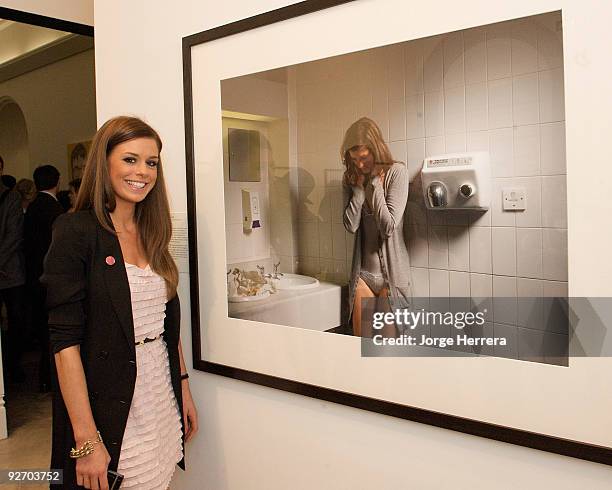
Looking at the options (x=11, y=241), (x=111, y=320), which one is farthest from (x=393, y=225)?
(x=11, y=241)

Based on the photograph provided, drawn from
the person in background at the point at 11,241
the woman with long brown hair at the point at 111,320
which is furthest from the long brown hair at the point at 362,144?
the person in background at the point at 11,241

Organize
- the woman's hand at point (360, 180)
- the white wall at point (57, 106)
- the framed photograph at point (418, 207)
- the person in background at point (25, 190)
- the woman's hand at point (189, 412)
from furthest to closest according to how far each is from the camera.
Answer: the white wall at point (57, 106), the person in background at point (25, 190), the woman's hand at point (189, 412), the woman's hand at point (360, 180), the framed photograph at point (418, 207)

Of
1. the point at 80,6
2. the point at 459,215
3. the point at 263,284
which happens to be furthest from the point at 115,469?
the point at 80,6

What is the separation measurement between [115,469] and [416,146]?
118cm

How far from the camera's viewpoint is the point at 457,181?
124cm

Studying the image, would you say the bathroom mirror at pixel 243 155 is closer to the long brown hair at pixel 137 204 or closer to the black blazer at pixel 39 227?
the long brown hair at pixel 137 204

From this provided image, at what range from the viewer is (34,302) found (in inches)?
182

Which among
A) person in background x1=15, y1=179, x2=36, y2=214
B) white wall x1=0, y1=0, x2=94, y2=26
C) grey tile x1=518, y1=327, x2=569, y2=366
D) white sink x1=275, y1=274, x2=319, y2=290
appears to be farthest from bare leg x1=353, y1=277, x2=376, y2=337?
person in background x1=15, y1=179, x2=36, y2=214

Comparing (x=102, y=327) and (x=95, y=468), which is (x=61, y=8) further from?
(x=95, y=468)

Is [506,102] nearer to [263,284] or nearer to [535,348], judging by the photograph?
[535,348]

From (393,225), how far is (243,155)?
21.9 inches

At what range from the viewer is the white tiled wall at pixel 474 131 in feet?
3.75

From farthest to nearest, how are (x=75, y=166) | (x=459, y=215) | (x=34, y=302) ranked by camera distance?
(x=75, y=166)
(x=34, y=302)
(x=459, y=215)

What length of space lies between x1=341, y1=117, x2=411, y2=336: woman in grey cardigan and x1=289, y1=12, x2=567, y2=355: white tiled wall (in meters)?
0.03
